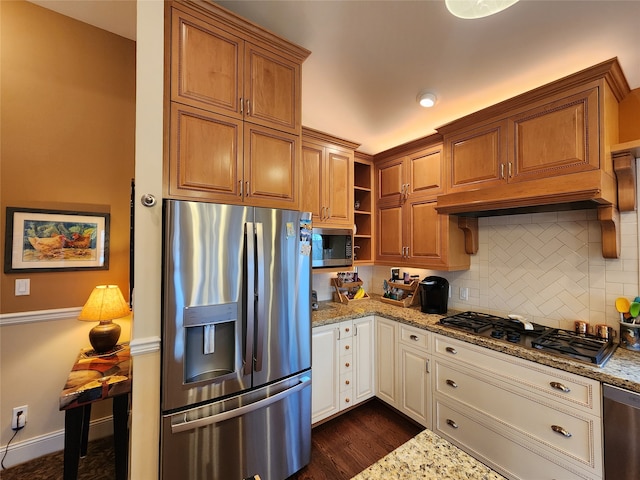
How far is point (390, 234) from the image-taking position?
3.08 m

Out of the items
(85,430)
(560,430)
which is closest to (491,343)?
(560,430)

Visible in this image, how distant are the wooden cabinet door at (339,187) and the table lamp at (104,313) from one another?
5.79 feet

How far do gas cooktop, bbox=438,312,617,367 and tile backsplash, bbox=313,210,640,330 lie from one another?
146mm

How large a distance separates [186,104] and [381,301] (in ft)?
8.47

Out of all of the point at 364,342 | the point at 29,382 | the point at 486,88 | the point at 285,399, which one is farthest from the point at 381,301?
the point at 29,382

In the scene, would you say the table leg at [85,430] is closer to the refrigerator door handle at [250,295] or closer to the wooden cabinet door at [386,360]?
the refrigerator door handle at [250,295]

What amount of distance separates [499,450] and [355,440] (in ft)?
3.35

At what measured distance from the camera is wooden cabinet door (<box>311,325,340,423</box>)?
88.5 inches

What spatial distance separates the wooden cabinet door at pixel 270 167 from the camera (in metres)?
1.64

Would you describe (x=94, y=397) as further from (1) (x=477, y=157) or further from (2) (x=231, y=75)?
(1) (x=477, y=157)

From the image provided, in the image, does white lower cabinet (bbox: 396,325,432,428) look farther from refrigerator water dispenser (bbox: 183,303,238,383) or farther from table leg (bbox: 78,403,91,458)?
table leg (bbox: 78,403,91,458)

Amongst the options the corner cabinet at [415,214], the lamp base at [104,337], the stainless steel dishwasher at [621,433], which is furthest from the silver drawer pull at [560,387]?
the lamp base at [104,337]

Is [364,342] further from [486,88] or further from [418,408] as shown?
[486,88]

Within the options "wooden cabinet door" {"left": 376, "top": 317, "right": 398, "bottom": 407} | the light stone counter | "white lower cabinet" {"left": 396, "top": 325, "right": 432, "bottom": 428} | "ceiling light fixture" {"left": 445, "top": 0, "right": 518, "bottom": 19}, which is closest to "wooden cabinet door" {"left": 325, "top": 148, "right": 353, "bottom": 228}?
"wooden cabinet door" {"left": 376, "top": 317, "right": 398, "bottom": 407}
